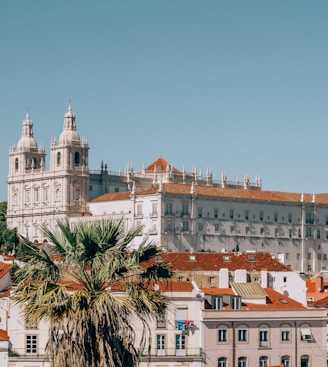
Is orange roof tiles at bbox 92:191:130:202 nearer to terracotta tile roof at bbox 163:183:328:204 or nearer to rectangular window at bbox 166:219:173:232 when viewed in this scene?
terracotta tile roof at bbox 163:183:328:204

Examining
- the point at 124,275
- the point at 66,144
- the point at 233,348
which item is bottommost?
the point at 233,348

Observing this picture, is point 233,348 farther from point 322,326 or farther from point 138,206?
point 138,206

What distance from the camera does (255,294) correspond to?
208ft

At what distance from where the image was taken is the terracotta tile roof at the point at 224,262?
84.7m

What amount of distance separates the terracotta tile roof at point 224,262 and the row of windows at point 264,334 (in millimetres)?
23520

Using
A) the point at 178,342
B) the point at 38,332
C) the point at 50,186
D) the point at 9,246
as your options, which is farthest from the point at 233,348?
the point at 50,186

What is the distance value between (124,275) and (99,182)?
166671 millimetres

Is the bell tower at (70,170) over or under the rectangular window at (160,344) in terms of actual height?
over

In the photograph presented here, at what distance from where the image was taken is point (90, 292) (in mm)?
25859

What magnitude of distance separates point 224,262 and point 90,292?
6108cm

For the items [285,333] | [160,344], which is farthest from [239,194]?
[160,344]

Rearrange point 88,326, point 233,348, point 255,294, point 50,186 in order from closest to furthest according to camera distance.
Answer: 1. point 88,326
2. point 233,348
3. point 255,294
4. point 50,186

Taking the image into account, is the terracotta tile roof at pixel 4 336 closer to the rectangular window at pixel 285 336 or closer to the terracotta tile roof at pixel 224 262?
the rectangular window at pixel 285 336

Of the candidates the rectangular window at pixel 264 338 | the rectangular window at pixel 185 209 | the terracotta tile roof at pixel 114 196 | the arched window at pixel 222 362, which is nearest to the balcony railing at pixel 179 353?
the arched window at pixel 222 362
